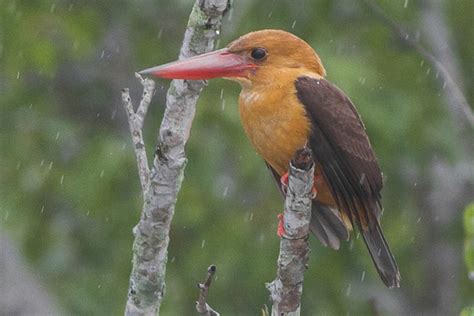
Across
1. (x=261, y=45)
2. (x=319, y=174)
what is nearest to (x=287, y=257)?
(x=319, y=174)

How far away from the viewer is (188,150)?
803 cm

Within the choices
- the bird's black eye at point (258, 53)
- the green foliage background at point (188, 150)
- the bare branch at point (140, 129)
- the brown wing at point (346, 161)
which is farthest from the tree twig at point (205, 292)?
the green foliage background at point (188, 150)

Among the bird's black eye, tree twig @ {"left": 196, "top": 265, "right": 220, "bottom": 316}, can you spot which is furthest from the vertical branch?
the bird's black eye

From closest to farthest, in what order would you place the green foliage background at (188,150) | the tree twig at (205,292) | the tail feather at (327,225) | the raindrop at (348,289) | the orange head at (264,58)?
the tree twig at (205,292) → the orange head at (264,58) → the tail feather at (327,225) → the green foliage background at (188,150) → the raindrop at (348,289)

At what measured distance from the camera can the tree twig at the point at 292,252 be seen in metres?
4.66

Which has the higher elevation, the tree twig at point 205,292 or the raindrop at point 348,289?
the tree twig at point 205,292

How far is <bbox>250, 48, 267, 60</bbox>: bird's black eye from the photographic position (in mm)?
5523

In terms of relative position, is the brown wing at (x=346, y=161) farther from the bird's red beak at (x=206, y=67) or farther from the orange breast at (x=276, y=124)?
the bird's red beak at (x=206, y=67)

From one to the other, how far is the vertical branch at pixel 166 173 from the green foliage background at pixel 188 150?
2.64 meters

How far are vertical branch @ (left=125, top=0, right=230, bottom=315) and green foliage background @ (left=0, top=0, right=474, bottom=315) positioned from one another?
2.64 metres

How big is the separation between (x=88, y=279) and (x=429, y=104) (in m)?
2.38

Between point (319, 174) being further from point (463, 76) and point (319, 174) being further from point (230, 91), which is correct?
point (463, 76)

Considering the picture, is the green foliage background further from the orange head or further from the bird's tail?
the bird's tail

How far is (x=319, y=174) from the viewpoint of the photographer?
5371 millimetres
